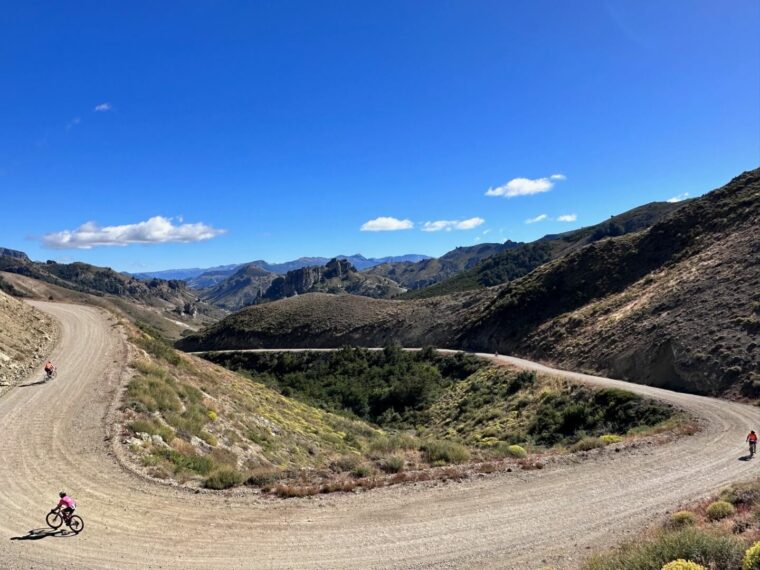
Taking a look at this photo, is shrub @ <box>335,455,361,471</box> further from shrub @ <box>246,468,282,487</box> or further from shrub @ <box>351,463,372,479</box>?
shrub @ <box>246,468,282,487</box>

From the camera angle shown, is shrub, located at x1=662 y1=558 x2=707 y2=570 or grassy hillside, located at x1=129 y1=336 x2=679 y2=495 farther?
grassy hillside, located at x1=129 y1=336 x2=679 y2=495

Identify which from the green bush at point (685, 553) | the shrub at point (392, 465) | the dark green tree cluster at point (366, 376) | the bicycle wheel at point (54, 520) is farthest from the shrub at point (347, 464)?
the dark green tree cluster at point (366, 376)

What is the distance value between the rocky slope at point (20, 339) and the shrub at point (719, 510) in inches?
1140

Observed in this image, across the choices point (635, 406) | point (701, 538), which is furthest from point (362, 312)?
point (701, 538)

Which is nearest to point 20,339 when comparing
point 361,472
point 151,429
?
point 151,429

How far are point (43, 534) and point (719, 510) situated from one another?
52.4 ft

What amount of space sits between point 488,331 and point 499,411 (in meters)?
26.8

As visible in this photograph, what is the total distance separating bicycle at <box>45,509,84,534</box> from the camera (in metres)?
10.7

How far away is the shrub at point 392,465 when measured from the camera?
53.8 ft

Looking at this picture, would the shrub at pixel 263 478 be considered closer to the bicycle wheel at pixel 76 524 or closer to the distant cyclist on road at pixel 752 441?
the bicycle wheel at pixel 76 524

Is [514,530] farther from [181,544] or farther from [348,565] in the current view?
[181,544]

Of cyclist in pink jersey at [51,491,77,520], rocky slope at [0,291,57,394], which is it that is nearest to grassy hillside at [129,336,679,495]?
cyclist in pink jersey at [51,491,77,520]

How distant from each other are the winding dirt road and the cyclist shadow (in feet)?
0.20

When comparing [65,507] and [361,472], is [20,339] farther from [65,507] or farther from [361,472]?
[361,472]
